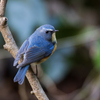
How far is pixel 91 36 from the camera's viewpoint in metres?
3.77

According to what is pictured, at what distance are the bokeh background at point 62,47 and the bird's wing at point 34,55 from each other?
1084mm

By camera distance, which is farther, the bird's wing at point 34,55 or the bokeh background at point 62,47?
the bokeh background at point 62,47

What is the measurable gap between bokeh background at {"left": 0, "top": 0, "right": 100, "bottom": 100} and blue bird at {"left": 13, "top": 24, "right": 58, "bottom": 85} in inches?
37.8

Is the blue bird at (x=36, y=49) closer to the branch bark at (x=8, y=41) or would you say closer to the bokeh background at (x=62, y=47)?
the branch bark at (x=8, y=41)

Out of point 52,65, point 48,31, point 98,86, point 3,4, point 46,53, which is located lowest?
point 98,86

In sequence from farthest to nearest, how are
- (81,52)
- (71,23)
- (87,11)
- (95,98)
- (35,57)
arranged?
(87,11) < (81,52) < (71,23) < (95,98) < (35,57)

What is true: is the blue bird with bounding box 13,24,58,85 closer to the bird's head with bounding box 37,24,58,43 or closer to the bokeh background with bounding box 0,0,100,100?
the bird's head with bounding box 37,24,58,43

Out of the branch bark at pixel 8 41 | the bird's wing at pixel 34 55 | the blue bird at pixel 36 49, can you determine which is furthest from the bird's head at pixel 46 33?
the branch bark at pixel 8 41

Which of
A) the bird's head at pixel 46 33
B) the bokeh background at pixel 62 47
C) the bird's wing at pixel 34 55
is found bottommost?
the bokeh background at pixel 62 47

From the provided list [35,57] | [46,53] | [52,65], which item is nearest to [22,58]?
[35,57]

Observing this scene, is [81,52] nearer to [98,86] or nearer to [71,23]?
[71,23]

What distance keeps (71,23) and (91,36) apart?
18.9 inches

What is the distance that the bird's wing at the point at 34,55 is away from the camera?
2153mm

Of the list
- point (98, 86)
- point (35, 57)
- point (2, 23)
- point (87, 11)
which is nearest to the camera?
point (2, 23)
